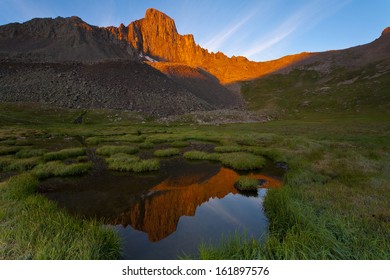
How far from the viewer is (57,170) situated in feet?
65.1

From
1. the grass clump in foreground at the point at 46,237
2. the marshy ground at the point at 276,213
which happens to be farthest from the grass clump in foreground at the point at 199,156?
the grass clump in foreground at the point at 46,237

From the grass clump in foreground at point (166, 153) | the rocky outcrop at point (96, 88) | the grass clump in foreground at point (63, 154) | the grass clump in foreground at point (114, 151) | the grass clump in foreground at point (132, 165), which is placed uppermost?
the rocky outcrop at point (96, 88)

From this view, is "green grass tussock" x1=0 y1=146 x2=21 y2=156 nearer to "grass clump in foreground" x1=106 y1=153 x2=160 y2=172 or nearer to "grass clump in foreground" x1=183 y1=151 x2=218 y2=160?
"grass clump in foreground" x1=106 y1=153 x2=160 y2=172

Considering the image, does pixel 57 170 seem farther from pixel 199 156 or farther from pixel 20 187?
pixel 199 156

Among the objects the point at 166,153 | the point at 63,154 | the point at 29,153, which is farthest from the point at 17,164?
the point at 166,153

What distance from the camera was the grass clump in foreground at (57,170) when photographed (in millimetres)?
18969

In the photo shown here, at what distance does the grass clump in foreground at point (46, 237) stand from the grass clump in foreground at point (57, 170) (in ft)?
27.4

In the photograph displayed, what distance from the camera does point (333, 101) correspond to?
121 metres

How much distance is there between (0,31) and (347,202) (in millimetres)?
263200

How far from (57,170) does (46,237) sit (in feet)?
48.1

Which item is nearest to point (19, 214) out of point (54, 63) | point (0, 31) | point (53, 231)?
point (53, 231)

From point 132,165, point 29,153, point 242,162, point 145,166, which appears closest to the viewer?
point 145,166

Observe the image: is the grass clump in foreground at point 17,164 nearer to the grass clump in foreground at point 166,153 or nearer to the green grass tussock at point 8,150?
the green grass tussock at point 8,150
